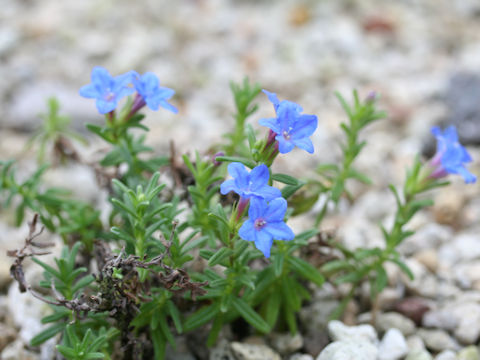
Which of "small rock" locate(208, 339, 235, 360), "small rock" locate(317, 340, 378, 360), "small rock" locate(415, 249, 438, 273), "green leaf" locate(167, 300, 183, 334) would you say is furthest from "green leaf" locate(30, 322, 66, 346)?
"small rock" locate(415, 249, 438, 273)

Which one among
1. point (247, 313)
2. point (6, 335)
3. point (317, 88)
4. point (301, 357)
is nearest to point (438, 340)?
point (301, 357)

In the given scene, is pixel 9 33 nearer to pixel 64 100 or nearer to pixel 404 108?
pixel 64 100

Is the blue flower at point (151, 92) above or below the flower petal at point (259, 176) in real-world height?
above

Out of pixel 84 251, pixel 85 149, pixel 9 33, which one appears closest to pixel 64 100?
pixel 85 149

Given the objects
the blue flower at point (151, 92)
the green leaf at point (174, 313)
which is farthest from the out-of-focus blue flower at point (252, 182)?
the green leaf at point (174, 313)

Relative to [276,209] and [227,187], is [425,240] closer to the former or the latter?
[276,209]

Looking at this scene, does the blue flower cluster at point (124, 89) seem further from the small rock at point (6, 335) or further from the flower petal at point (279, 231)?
the small rock at point (6, 335)

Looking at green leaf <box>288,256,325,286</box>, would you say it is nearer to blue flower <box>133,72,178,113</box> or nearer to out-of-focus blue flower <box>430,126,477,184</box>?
out-of-focus blue flower <box>430,126,477,184</box>

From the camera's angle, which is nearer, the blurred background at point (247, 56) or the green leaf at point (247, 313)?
the green leaf at point (247, 313)
